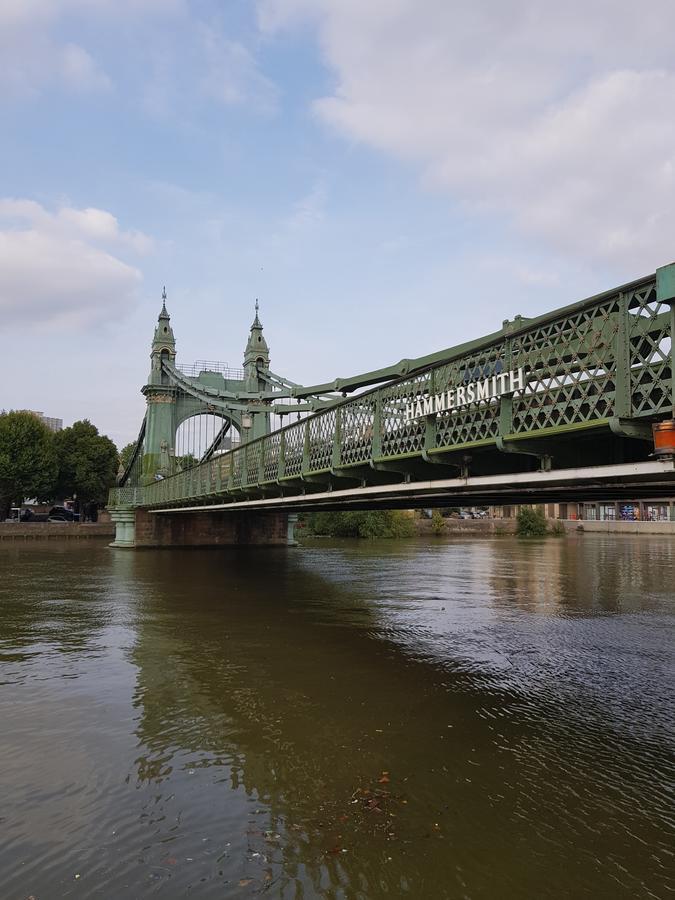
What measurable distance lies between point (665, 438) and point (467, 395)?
3102 mm

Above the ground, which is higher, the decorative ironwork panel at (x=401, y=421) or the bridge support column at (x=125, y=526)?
the decorative ironwork panel at (x=401, y=421)

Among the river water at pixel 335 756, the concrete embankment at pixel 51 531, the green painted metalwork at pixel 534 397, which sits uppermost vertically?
the green painted metalwork at pixel 534 397

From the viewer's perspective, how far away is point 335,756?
7223 millimetres

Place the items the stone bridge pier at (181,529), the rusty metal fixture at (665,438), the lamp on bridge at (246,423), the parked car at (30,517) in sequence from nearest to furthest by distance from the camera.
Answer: the rusty metal fixture at (665,438) < the stone bridge pier at (181,529) < the lamp on bridge at (246,423) < the parked car at (30,517)

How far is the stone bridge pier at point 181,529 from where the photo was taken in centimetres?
4656

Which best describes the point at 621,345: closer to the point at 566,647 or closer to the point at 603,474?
the point at 603,474

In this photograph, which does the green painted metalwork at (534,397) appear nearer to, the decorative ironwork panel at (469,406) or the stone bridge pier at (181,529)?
the decorative ironwork panel at (469,406)

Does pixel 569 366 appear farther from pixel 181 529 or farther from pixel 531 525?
pixel 531 525

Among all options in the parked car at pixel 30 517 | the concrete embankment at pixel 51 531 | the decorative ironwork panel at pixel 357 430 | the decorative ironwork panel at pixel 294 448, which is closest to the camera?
the decorative ironwork panel at pixel 357 430

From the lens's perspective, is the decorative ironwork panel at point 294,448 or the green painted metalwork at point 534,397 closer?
the green painted metalwork at point 534,397

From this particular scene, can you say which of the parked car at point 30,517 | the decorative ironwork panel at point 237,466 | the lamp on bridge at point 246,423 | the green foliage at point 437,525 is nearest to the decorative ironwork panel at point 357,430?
the decorative ironwork panel at point 237,466

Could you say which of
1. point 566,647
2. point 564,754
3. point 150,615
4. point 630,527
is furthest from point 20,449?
point 630,527

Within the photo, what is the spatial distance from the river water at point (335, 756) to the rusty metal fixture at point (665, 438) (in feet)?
10.8

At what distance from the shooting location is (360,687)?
10.1 m
